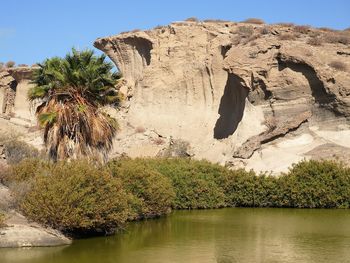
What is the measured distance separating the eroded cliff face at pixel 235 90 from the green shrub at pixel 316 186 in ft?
11.7

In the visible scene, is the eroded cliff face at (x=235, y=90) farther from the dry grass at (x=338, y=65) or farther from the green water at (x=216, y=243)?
the green water at (x=216, y=243)

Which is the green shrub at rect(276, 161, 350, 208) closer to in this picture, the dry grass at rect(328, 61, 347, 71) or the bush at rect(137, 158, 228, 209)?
the bush at rect(137, 158, 228, 209)

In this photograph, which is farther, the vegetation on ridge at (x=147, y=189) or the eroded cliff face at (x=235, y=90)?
the eroded cliff face at (x=235, y=90)

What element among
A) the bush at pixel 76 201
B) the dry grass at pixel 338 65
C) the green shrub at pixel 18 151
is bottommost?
the bush at pixel 76 201

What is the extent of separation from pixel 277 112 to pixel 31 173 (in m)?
20.4

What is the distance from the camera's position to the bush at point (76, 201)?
18969 millimetres

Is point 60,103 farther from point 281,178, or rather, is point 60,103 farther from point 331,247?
point 281,178

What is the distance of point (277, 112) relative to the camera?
131 ft

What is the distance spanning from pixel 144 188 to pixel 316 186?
11.0 metres

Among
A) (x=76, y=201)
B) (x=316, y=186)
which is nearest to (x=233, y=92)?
(x=316, y=186)

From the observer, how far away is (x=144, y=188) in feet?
84.9

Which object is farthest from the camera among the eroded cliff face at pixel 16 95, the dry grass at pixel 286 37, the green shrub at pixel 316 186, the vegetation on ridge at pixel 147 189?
the eroded cliff face at pixel 16 95

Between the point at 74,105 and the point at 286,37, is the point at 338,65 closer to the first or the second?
the point at 286,37

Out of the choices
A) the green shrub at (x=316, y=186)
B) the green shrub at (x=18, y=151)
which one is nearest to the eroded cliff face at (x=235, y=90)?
the green shrub at (x=316, y=186)
